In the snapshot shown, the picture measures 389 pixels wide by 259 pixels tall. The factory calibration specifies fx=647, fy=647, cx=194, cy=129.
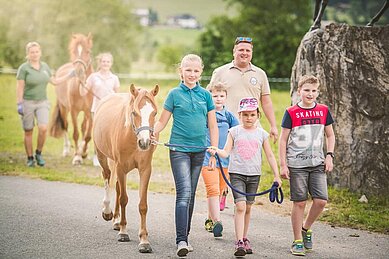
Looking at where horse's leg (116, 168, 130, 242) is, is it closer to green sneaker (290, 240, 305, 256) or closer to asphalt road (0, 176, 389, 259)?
asphalt road (0, 176, 389, 259)

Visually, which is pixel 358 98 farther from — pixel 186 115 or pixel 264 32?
pixel 264 32

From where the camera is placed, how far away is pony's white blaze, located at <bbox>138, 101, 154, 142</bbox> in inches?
238

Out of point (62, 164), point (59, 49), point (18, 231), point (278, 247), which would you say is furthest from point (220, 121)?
point (59, 49)

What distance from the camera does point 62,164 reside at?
41.6 feet

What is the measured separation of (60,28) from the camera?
30234 mm

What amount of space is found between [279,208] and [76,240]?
3.16 meters

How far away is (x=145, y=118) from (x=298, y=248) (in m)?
1.94

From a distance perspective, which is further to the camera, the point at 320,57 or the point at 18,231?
the point at 320,57

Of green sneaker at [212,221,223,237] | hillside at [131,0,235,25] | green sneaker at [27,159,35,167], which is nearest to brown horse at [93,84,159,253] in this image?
green sneaker at [212,221,223,237]

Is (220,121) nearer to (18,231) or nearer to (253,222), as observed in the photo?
(253,222)

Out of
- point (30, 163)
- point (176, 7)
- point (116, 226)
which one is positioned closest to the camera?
point (116, 226)

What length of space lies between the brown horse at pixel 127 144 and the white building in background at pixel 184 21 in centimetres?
2843

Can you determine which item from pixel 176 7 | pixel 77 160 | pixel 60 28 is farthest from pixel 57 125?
pixel 176 7

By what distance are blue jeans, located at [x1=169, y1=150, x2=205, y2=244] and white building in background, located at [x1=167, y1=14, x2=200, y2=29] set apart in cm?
2978
